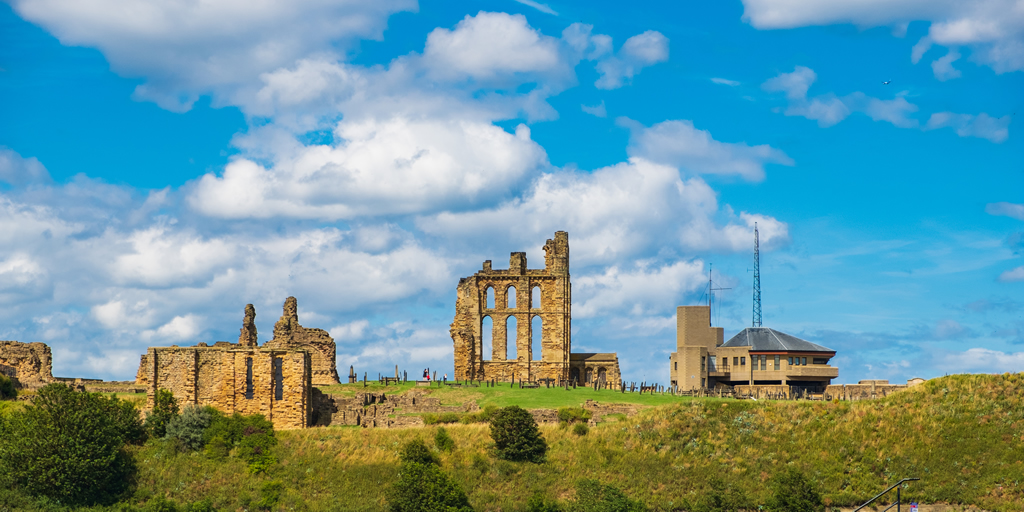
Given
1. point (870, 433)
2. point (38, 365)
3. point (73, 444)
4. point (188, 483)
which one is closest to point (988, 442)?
point (870, 433)

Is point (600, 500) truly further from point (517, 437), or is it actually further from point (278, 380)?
point (278, 380)

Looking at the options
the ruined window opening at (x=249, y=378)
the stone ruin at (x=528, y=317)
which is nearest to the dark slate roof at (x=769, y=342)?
the stone ruin at (x=528, y=317)

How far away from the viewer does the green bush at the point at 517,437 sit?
51.2 meters

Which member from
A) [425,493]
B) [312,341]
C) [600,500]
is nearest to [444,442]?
[425,493]

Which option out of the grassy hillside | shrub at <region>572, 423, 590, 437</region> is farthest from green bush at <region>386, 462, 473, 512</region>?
shrub at <region>572, 423, 590, 437</region>

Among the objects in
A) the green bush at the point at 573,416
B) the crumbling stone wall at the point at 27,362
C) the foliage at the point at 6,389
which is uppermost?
the crumbling stone wall at the point at 27,362

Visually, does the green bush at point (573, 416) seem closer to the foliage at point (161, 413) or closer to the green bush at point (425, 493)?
the green bush at point (425, 493)

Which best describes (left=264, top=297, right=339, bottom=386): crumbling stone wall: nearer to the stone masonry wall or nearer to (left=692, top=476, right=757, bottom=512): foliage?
the stone masonry wall

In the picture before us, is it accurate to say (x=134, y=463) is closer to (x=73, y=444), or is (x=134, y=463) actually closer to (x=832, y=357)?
(x=73, y=444)

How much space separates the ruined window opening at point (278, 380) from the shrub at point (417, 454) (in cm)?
808

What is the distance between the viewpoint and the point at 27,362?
213 ft

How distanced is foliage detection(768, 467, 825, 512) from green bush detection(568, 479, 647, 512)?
5.49 metres

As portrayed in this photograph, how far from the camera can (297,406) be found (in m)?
54.8

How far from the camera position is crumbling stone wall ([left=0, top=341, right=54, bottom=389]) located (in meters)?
64.4
